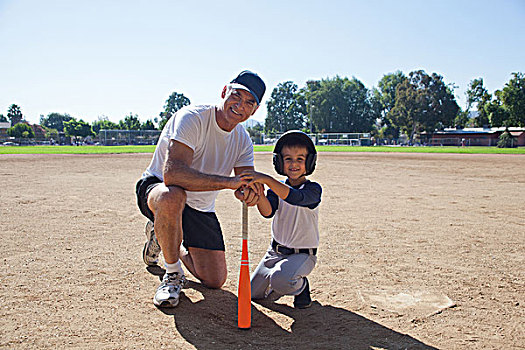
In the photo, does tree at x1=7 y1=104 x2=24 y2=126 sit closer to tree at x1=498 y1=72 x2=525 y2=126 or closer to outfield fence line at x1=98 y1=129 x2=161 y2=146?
outfield fence line at x1=98 y1=129 x2=161 y2=146

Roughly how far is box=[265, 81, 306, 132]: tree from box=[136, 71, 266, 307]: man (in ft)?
312

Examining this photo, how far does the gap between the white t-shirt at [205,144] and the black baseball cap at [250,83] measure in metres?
0.31

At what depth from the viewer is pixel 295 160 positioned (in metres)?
3.26

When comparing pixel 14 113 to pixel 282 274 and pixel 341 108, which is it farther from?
→ pixel 282 274

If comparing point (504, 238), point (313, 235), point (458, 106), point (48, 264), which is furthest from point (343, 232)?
point (458, 106)

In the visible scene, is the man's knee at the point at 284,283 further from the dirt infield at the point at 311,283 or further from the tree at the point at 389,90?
the tree at the point at 389,90

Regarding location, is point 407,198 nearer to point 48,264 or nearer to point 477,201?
point 477,201

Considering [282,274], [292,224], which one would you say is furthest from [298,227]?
[282,274]

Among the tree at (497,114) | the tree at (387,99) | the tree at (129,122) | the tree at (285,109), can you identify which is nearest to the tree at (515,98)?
the tree at (497,114)

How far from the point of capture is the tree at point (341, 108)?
83188 mm

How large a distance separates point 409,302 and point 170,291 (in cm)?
176

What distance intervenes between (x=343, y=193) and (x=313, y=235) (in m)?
6.14

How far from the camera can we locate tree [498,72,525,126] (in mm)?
58531

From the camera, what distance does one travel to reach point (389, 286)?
3.51 metres
